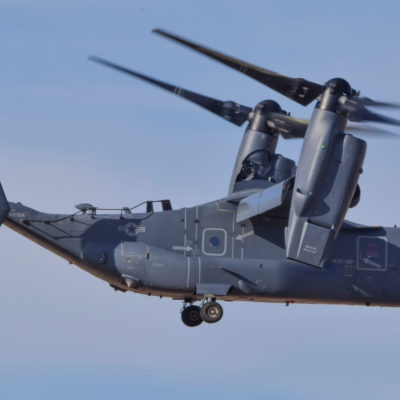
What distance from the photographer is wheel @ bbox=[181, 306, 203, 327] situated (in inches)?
1454

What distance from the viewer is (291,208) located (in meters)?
34.9

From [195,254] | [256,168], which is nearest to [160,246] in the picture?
[195,254]

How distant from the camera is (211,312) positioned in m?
36.3

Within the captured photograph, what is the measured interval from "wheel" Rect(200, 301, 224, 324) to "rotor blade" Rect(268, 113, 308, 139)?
5.10 m

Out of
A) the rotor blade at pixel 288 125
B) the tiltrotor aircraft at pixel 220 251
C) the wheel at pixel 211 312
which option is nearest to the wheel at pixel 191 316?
the tiltrotor aircraft at pixel 220 251

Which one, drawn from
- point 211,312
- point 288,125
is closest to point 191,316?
point 211,312

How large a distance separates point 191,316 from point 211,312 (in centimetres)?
82

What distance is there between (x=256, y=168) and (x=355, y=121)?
431 centimetres

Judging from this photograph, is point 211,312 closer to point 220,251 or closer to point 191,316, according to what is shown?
point 191,316

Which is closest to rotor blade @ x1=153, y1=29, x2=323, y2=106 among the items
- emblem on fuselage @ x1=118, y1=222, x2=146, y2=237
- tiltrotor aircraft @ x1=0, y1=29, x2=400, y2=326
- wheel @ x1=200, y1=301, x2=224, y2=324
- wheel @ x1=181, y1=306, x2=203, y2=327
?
tiltrotor aircraft @ x1=0, y1=29, x2=400, y2=326

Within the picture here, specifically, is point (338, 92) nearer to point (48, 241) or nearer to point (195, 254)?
point (195, 254)

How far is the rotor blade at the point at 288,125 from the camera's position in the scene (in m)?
38.4

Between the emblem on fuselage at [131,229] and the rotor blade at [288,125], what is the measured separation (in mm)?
4737

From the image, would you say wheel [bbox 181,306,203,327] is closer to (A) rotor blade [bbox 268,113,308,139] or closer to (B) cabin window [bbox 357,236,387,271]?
(B) cabin window [bbox 357,236,387,271]
